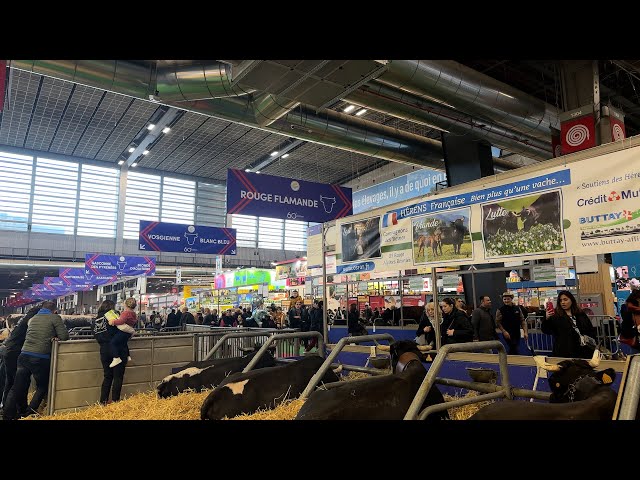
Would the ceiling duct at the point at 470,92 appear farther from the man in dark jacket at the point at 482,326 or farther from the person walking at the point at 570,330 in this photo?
the person walking at the point at 570,330

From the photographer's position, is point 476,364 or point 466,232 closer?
point 476,364

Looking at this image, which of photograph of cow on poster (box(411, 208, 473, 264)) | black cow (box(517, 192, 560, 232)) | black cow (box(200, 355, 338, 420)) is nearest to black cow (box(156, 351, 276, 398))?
black cow (box(200, 355, 338, 420))

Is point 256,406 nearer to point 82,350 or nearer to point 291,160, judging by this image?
point 82,350

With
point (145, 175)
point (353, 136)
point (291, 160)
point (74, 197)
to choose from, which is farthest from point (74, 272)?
point (353, 136)

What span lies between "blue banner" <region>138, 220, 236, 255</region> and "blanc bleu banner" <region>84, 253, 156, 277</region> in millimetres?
6819

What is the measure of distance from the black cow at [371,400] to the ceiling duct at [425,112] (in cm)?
716

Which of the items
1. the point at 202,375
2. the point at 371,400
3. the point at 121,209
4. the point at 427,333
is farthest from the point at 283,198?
the point at 121,209

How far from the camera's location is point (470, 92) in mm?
8602

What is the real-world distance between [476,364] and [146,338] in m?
5.21

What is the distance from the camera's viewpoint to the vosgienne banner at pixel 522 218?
3680 mm

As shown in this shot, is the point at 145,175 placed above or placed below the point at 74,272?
above

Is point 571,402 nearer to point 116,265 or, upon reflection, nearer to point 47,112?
point 116,265

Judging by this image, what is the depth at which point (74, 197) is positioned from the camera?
28344 millimetres

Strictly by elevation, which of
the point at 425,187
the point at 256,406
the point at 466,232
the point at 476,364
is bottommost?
the point at 256,406
